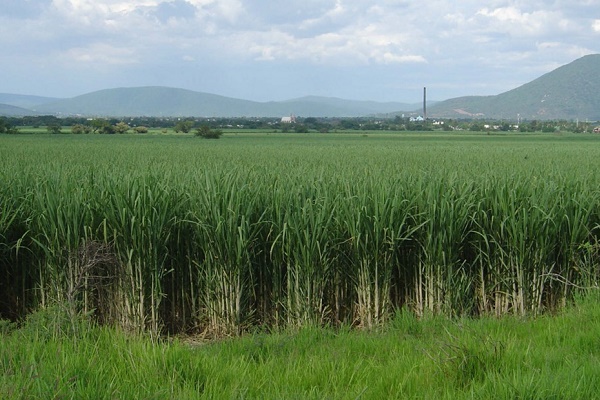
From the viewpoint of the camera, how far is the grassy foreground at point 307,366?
147 inches

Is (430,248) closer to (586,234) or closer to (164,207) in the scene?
(586,234)

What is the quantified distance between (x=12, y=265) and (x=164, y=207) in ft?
6.36

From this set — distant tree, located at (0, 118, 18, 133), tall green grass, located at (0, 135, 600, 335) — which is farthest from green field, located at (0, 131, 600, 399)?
distant tree, located at (0, 118, 18, 133)

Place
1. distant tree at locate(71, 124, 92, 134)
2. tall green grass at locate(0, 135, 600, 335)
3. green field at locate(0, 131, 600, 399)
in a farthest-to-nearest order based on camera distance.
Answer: distant tree at locate(71, 124, 92, 134) < tall green grass at locate(0, 135, 600, 335) < green field at locate(0, 131, 600, 399)

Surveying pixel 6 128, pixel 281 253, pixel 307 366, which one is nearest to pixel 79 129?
pixel 6 128

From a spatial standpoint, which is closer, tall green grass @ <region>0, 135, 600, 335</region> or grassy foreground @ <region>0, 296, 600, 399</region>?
grassy foreground @ <region>0, 296, 600, 399</region>

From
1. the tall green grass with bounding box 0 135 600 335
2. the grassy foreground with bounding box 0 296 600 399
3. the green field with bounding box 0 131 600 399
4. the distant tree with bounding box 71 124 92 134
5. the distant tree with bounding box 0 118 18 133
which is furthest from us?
the distant tree with bounding box 71 124 92 134

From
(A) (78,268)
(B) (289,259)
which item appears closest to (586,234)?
(B) (289,259)

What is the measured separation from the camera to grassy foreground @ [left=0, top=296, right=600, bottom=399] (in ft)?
12.3

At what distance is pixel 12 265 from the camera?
7039mm

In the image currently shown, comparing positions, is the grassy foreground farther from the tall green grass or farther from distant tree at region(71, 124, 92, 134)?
distant tree at region(71, 124, 92, 134)

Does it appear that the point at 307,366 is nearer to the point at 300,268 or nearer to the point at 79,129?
the point at 300,268

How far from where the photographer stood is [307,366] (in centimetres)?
446

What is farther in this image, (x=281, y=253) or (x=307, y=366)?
(x=281, y=253)
